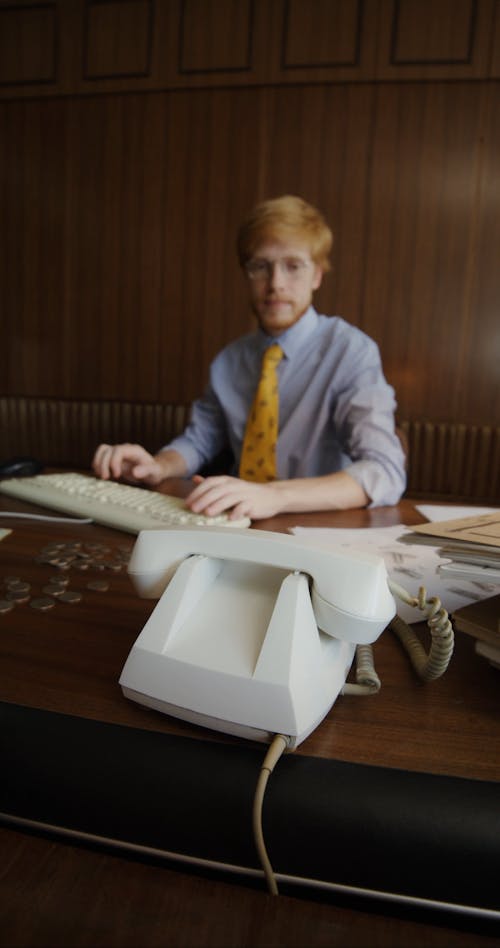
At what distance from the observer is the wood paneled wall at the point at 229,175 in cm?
283

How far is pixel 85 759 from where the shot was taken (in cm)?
40

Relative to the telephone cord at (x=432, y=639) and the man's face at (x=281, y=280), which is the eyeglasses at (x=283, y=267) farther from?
the telephone cord at (x=432, y=639)

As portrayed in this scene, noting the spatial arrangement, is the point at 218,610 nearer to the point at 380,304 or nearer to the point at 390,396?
the point at 390,396

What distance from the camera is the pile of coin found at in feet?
2.17

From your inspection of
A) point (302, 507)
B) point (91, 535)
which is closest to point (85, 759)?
point (91, 535)

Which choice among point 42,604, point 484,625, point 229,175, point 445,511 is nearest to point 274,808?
point 484,625

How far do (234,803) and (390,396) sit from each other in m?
1.30

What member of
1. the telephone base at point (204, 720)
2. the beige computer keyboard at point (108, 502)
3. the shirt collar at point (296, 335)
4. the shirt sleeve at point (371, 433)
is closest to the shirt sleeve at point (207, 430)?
the shirt collar at point (296, 335)

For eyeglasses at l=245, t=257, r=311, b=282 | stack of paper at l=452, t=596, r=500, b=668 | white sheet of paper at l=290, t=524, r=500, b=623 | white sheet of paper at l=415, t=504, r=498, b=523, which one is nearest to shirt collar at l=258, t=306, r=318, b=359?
eyeglasses at l=245, t=257, r=311, b=282

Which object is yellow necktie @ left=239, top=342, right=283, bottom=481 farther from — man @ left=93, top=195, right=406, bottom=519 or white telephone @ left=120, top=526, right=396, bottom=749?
white telephone @ left=120, top=526, right=396, bottom=749

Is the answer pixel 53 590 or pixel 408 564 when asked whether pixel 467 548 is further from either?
pixel 53 590

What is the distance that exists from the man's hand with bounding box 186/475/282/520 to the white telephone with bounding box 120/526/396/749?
0.50 meters

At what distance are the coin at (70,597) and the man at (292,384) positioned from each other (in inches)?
29.0

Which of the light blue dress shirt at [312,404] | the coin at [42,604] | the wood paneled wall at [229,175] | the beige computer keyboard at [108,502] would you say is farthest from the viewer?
the wood paneled wall at [229,175]
